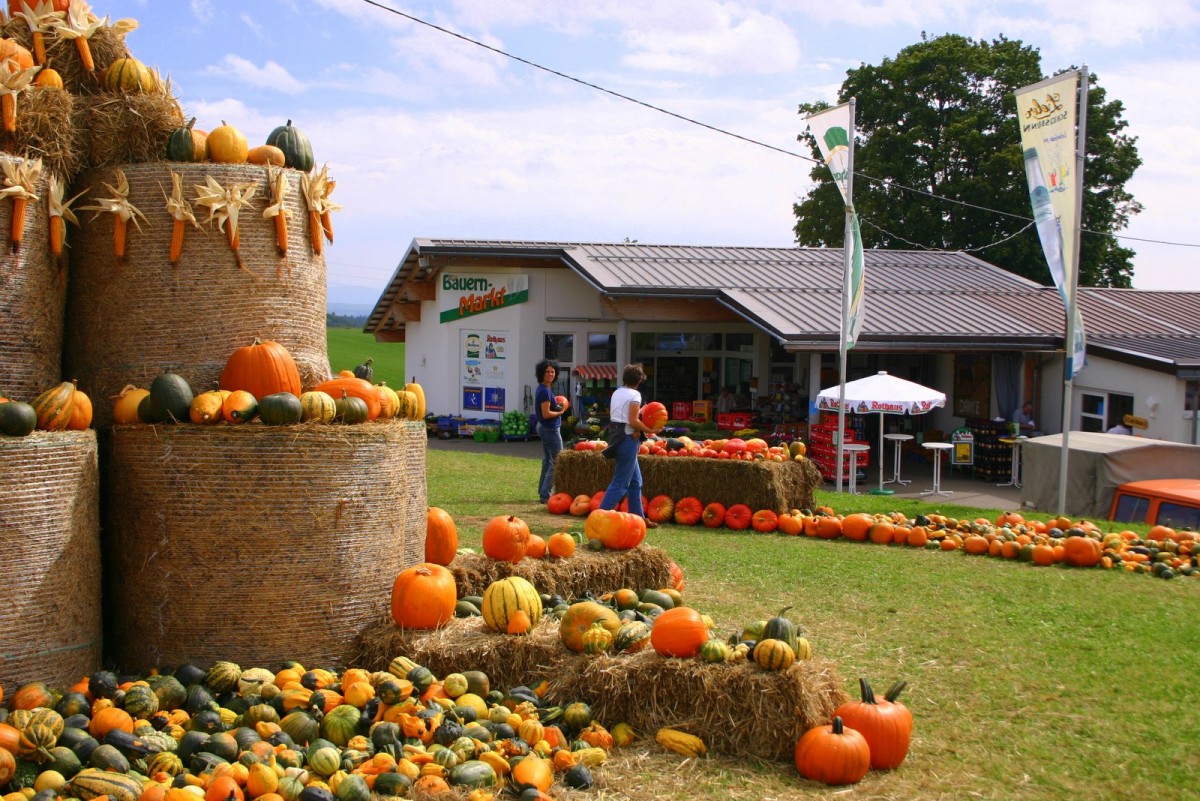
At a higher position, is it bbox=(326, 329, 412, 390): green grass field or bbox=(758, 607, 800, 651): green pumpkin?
bbox=(326, 329, 412, 390): green grass field

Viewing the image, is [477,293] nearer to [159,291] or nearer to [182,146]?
[182,146]

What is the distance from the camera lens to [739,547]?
36.5 ft

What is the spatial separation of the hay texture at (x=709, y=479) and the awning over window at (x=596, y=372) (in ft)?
38.5

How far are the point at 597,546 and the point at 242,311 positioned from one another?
323 cm

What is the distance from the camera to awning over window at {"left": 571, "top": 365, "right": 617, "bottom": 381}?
81.9 ft

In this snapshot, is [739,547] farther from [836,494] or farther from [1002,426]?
[1002,426]

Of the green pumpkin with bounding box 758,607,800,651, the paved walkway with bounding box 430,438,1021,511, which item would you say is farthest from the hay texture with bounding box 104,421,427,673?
the paved walkway with bounding box 430,438,1021,511

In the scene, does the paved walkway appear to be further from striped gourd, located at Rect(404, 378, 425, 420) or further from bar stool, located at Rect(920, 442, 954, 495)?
striped gourd, located at Rect(404, 378, 425, 420)

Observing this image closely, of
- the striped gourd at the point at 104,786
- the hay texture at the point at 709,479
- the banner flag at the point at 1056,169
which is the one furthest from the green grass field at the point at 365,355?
the striped gourd at the point at 104,786

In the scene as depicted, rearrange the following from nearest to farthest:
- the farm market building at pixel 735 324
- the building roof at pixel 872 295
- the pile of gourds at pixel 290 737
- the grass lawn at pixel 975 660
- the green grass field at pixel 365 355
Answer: the pile of gourds at pixel 290 737
the grass lawn at pixel 975 660
the building roof at pixel 872 295
the farm market building at pixel 735 324
the green grass field at pixel 365 355

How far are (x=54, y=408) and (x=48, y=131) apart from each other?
1701mm

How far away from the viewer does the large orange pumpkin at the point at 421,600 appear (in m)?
6.35

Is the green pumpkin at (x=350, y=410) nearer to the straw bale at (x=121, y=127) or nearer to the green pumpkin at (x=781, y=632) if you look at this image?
the straw bale at (x=121, y=127)

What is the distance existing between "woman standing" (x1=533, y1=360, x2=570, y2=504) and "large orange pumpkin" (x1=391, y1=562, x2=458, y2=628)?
5.95 metres
